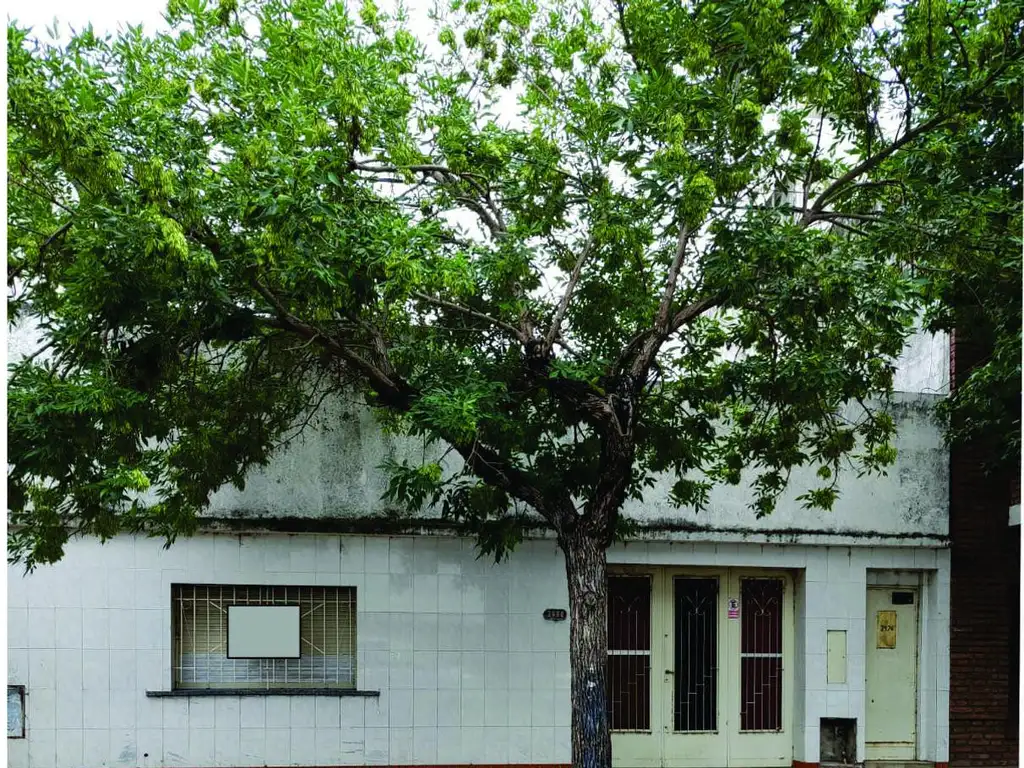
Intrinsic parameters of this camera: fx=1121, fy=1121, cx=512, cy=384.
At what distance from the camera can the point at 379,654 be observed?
1125 cm

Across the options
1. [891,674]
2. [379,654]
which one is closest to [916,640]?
[891,674]

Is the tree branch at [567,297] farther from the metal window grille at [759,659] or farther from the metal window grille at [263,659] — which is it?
the metal window grille at [759,659]

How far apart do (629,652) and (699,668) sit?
0.80 metres

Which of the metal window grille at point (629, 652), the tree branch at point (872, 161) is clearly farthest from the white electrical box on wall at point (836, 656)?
the tree branch at point (872, 161)

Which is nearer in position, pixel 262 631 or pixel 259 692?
pixel 259 692

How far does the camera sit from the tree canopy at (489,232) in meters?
7.14

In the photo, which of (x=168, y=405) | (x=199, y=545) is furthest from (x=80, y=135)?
(x=199, y=545)

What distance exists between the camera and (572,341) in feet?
32.2

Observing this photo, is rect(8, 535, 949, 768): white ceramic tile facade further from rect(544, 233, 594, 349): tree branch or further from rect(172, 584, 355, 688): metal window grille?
rect(544, 233, 594, 349): tree branch

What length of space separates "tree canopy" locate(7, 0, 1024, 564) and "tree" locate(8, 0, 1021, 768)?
0.03 meters

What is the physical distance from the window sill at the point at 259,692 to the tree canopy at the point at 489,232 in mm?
1755

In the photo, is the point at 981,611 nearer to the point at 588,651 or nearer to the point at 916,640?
the point at 916,640

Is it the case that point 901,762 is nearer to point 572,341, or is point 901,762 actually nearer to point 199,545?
point 572,341

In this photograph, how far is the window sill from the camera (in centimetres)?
1079
